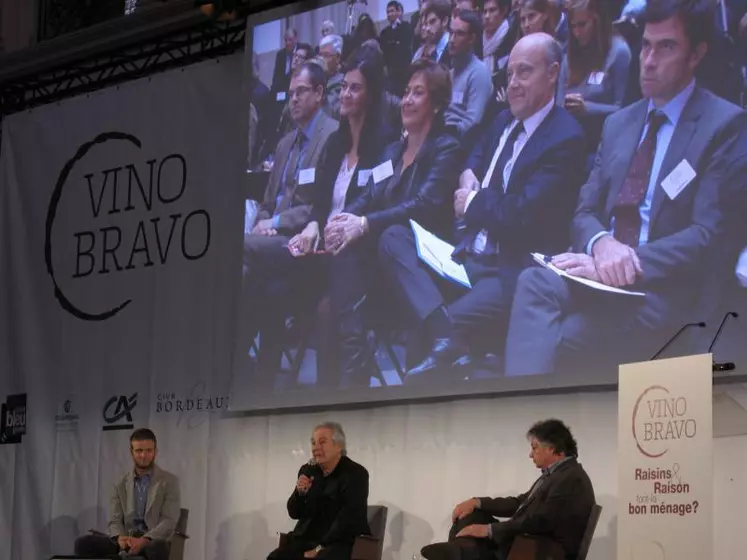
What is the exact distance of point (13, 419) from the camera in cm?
902

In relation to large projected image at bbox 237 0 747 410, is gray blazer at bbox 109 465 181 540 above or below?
below

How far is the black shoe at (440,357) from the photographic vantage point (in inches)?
260

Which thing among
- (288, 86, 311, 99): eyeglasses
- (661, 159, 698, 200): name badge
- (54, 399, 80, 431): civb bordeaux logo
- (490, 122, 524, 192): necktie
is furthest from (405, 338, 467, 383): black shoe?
(54, 399, 80, 431): civb bordeaux logo

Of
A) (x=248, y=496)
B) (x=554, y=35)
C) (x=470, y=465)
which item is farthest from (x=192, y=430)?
(x=554, y=35)

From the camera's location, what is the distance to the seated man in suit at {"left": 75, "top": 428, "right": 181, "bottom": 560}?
686 centimetres

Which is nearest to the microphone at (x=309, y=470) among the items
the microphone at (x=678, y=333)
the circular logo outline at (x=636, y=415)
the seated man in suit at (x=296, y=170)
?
the seated man in suit at (x=296, y=170)

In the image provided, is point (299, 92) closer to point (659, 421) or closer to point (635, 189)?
point (635, 189)

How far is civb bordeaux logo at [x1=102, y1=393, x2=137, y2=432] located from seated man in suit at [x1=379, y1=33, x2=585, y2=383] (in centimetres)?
249

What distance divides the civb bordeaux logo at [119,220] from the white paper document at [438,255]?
1.92 metres

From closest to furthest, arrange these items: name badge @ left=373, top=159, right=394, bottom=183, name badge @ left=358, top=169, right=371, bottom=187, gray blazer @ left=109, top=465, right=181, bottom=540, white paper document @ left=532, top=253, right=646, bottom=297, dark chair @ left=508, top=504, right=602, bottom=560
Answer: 1. dark chair @ left=508, top=504, right=602, bottom=560
2. white paper document @ left=532, top=253, right=646, bottom=297
3. gray blazer @ left=109, top=465, right=181, bottom=540
4. name badge @ left=373, top=159, right=394, bottom=183
5. name badge @ left=358, top=169, right=371, bottom=187

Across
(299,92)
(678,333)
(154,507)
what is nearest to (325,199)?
(299,92)

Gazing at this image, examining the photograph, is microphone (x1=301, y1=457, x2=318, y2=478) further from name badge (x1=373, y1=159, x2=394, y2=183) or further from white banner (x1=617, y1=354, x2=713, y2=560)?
white banner (x1=617, y1=354, x2=713, y2=560)

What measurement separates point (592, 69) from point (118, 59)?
13.5 ft

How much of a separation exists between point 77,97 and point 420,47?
10.9 ft
